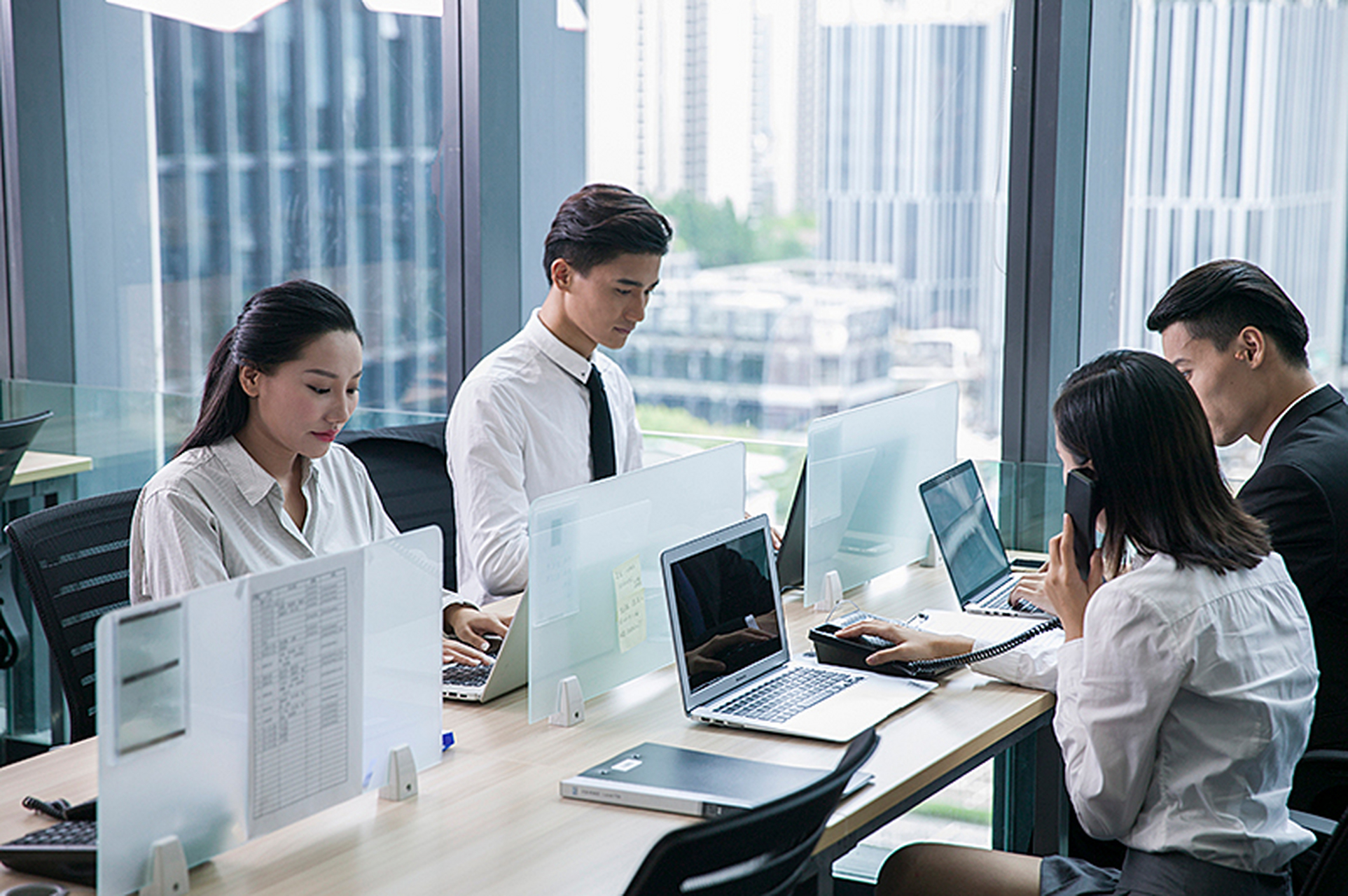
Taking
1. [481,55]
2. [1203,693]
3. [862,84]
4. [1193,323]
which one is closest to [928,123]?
[862,84]

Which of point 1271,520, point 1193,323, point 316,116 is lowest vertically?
point 1271,520

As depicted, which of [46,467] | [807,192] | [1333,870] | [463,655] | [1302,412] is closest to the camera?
[1333,870]

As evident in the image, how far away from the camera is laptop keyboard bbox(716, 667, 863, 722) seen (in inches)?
78.5

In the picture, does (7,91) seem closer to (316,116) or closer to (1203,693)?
(316,116)

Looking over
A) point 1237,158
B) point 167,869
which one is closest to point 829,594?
point 167,869

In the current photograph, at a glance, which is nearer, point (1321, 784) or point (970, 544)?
point (1321, 784)

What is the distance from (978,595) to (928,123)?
351cm

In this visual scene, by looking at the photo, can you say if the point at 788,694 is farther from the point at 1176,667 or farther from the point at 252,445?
the point at 252,445

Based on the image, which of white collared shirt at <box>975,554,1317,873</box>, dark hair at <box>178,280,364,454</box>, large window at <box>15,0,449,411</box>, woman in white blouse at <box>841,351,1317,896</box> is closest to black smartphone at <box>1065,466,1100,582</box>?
woman in white blouse at <box>841,351,1317,896</box>

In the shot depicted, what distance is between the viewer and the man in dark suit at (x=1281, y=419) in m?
2.21

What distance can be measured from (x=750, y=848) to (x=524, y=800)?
53cm

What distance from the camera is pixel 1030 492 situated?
340 centimetres

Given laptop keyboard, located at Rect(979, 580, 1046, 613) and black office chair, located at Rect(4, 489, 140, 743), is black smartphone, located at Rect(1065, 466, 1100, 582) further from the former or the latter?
black office chair, located at Rect(4, 489, 140, 743)

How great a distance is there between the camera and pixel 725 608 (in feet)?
6.78
